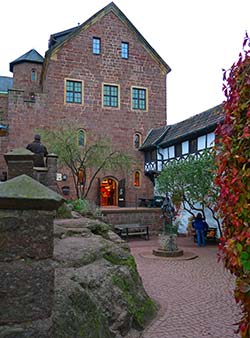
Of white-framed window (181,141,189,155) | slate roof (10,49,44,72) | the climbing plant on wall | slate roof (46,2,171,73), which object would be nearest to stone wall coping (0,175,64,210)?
the climbing plant on wall

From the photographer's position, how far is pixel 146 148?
24.8 m

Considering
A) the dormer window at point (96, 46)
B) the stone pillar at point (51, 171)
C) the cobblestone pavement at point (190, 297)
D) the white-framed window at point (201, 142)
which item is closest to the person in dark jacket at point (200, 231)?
the cobblestone pavement at point (190, 297)

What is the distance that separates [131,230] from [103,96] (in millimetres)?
10532

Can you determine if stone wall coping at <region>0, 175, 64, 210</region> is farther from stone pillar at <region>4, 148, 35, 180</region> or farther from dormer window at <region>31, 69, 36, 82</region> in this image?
dormer window at <region>31, 69, 36, 82</region>

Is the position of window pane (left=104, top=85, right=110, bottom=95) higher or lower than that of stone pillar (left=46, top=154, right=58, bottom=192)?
higher

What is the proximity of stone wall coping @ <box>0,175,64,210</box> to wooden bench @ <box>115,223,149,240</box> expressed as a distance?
14996mm

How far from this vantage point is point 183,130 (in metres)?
21.0

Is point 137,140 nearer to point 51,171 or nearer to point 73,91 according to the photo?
point 73,91

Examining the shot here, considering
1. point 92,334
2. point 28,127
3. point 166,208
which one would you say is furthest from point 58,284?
point 28,127

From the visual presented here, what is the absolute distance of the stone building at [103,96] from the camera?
76.5 ft

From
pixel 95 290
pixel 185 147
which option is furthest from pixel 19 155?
pixel 185 147

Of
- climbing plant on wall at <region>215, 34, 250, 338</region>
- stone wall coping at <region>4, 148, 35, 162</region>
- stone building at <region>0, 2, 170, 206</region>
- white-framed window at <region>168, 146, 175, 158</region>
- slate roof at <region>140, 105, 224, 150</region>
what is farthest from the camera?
stone building at <region>0, 2, 170, 206</region>

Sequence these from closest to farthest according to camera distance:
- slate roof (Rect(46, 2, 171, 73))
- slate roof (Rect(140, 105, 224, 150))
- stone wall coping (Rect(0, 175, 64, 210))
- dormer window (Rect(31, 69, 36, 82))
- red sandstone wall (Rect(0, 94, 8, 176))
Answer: stone wall coping (Rect(0, 175, 64, 210)), slate roof (Rect(140, 105, 224, 150)), red sandstone wall (Rect(0, 94, 8, 176)), slate roof (Rect(46, 2, 171, 73)), dormer window (Rect(31, 69, 36, 82))

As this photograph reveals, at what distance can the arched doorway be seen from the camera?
25297mm
